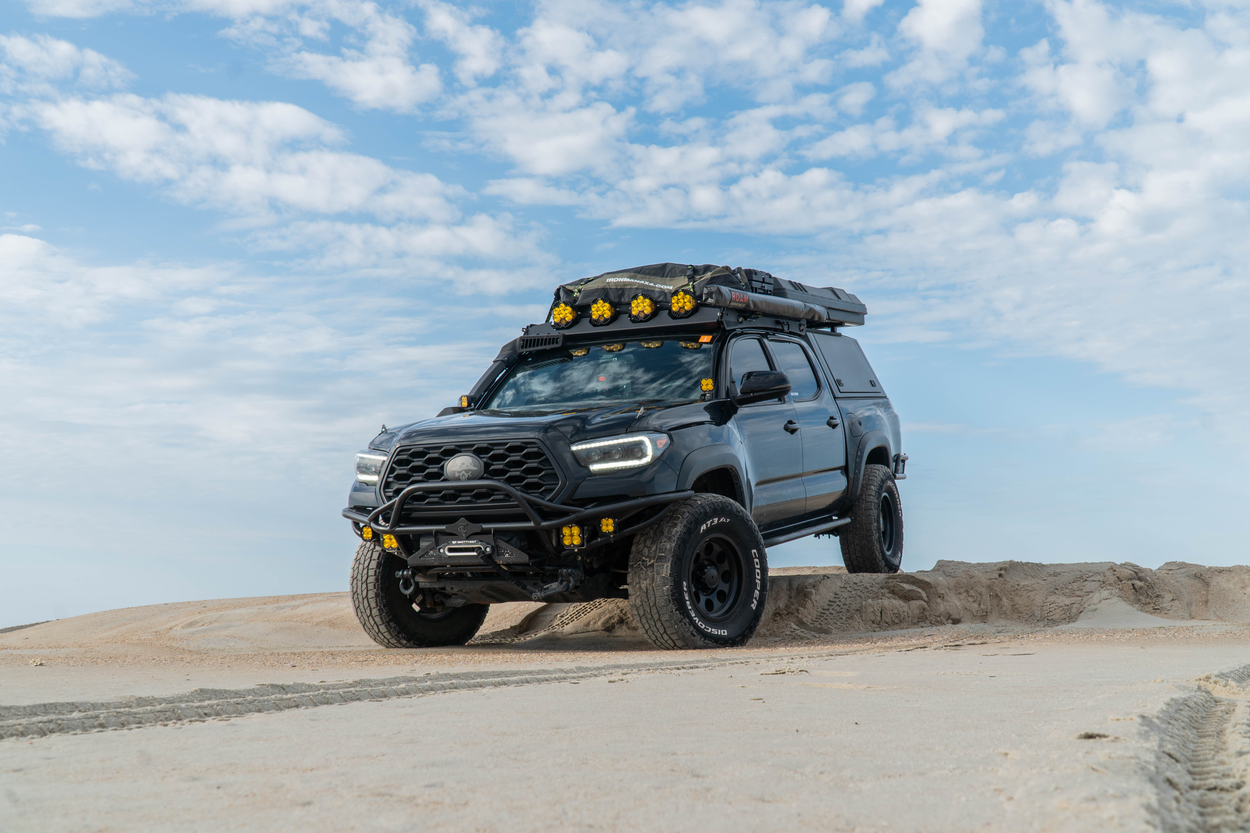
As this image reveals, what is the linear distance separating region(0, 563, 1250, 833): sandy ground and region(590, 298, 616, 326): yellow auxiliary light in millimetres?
2658

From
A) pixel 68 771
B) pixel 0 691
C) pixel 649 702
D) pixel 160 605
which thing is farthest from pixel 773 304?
pixel 160 605

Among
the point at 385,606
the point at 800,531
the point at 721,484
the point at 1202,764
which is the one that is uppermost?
the point at 721,484

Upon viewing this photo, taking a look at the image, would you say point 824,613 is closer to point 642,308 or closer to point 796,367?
point 796,367

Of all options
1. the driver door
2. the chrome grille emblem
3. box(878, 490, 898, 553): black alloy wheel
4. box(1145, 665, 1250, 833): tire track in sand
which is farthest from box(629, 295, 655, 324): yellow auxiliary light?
box(1145, 665, 1250, 833): tire track in sand

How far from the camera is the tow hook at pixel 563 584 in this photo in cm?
671

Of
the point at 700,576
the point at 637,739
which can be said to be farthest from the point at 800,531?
the point at 637,739

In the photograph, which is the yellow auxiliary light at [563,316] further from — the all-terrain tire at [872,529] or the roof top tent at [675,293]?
the all-terrain tire at [872,529]

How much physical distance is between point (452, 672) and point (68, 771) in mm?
2622

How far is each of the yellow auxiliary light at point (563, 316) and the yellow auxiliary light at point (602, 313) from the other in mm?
246

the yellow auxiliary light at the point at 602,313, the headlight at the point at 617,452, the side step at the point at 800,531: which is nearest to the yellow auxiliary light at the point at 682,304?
the yellow auxiliary light at the point at 602,313

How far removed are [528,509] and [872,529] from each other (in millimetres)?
4635

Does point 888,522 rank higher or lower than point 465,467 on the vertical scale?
lower

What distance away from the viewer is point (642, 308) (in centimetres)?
830

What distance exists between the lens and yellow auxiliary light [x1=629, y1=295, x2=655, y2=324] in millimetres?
8281
